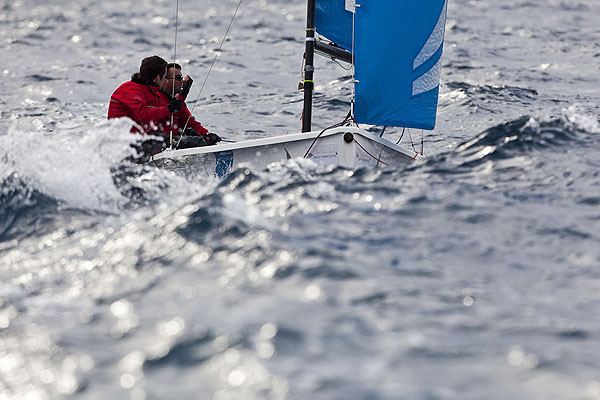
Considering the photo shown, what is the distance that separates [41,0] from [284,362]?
21680 millimetres

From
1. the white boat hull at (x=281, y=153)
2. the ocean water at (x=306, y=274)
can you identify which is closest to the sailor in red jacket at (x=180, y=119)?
the white boat hull at (x=281, y=153)

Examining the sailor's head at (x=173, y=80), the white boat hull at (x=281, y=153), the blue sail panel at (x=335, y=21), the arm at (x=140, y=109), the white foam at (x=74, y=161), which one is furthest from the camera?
the blue sail panel at (x=335, y=21)

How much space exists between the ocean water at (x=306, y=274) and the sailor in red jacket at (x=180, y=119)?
411 mm

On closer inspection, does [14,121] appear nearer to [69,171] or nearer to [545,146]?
[69,171]

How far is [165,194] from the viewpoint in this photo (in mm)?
4625

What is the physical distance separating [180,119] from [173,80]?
411mm

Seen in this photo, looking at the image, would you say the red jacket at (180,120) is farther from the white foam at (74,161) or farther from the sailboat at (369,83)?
the sailboat at (369,83)

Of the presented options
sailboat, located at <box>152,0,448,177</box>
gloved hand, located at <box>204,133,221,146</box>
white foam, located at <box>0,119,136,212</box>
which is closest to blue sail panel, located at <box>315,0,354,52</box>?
sailboat, located at <box>152,0,448,177</box>

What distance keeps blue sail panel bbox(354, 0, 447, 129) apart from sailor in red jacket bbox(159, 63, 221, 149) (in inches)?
46.9

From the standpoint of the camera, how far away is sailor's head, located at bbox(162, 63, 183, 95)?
571 centimetres

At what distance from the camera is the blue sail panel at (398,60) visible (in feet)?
18.4

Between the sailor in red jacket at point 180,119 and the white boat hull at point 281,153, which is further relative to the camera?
the sailor in red jacket at point 180,119

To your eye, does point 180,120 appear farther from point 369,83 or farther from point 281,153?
point 369,83

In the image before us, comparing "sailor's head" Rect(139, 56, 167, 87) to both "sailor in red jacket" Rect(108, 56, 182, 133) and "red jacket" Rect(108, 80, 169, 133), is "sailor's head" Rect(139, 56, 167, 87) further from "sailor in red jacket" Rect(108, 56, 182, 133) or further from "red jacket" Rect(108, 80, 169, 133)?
"red jacket" Rect(108, 80, 169, 133)
